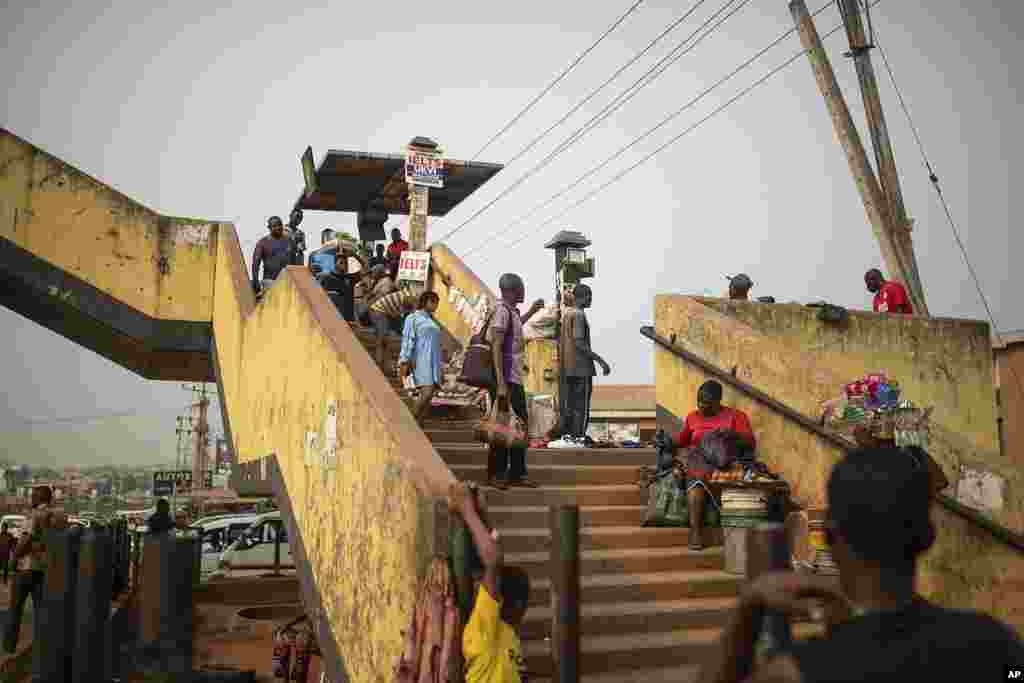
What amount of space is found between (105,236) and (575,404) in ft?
21.1

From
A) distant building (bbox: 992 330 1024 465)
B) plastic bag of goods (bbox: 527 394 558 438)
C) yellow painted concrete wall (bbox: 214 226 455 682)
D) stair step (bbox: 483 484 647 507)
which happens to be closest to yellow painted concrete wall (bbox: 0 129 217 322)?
yellow painted concrete wall (bbox: 214 226 455 682)

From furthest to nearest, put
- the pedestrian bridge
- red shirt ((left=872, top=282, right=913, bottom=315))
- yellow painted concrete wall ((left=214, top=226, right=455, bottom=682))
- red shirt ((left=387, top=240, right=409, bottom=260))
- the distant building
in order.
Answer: red shirt ((left=387, top=240, right=409, bottom=260)) < the distant building < red shirt ((left=872, top=282, right=913, bottom=315)) < the pedestrian bridge < yellow painted concrete wall ((left=214, top=226, right=455, bottom=682))

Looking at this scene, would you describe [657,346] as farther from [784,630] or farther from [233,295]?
[784,630]

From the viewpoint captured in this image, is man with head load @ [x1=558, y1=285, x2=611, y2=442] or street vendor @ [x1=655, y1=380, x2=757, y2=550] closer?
street vendor @ [x1=655, y1=380, x2=757, y2=550]

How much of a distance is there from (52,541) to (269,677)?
11.0 ft

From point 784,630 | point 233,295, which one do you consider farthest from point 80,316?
point 784,630

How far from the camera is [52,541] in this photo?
725 centimetres

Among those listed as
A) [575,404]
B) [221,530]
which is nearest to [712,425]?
[575,404]

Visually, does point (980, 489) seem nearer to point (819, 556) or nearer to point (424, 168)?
point (819, 556)

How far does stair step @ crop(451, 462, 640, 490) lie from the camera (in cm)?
700

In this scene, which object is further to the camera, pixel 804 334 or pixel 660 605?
pixel 804 334

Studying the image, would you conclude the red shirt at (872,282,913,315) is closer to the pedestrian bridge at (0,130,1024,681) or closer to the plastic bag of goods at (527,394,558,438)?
the pedestrian bridge at (0,130,1024,681)

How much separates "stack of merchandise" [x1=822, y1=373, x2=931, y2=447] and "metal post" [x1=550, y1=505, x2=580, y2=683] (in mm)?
3217

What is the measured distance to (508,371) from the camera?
6.95 m
